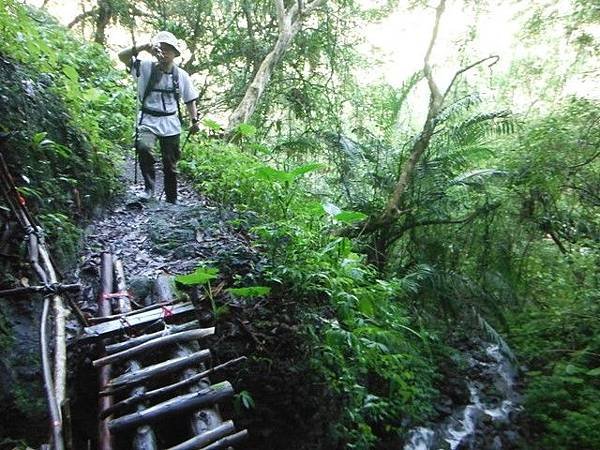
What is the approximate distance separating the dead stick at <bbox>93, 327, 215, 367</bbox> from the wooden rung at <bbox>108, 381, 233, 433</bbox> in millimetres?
427

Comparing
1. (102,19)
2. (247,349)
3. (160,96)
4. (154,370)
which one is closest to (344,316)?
(247,349)

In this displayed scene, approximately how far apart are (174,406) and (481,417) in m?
5.25

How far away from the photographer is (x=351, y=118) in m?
Answer: 11.9

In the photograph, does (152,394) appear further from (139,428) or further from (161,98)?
(161,98)

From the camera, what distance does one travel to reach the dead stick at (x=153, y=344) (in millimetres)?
2850

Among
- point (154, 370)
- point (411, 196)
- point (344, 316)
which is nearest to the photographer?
point (154, 370)

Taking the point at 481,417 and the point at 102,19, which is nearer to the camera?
the point at 481,417

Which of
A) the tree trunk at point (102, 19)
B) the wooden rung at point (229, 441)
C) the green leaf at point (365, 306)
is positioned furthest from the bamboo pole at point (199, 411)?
the tree trunk at point (102, 19)

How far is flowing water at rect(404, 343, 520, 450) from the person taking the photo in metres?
5.87

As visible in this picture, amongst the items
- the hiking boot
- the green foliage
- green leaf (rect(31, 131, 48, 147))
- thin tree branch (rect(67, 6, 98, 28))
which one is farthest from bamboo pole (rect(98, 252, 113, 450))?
thin tree branch (rect(67, 6, 98, 28))

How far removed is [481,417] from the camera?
641 cm

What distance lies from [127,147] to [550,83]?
9.39 metres

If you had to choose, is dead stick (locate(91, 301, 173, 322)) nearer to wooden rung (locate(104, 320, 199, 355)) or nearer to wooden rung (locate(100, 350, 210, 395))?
wooden rung (locate(104, 320, 199, 355))

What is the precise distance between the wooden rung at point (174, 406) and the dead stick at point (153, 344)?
43 centimetres
